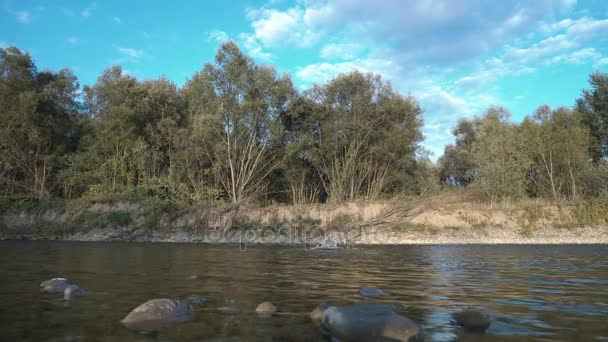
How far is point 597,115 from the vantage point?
42719mm

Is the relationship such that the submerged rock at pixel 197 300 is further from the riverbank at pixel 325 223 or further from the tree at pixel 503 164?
the tree at pixel 503 164

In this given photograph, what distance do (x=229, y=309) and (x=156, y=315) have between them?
3.16 ft

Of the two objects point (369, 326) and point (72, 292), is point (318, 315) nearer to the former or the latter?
point (369, 326)

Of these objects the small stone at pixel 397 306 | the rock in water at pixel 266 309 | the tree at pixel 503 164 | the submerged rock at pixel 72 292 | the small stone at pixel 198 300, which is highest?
the tree at pixel 503 164

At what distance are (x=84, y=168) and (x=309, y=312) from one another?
31.8 metres

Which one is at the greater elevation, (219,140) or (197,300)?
(219,140)

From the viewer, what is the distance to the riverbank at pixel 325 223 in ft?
85.8

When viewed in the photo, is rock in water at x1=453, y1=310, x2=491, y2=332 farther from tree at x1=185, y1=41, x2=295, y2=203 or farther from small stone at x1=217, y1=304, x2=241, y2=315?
tree at x1=185, y1=41, x2=295, y2=203

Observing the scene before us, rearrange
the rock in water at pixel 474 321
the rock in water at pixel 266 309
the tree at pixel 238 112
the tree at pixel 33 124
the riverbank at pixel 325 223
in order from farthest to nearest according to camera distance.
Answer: the tree at pixel 238 112 < the tree at pixel 33 124 < the riverbank at pixel 325 223 < the rock in water at pixel 266 309 < the rock in water at pixel 474 321

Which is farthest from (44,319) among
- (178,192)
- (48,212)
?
(48,212)

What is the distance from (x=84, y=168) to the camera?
3147 centimetres

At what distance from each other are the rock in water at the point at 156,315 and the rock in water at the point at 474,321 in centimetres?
323

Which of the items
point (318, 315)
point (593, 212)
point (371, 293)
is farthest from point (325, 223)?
point (318, 315)

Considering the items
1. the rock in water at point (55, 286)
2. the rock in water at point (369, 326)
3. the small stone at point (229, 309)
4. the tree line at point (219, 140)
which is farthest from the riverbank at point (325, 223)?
the rock in water at point (369, 326)
